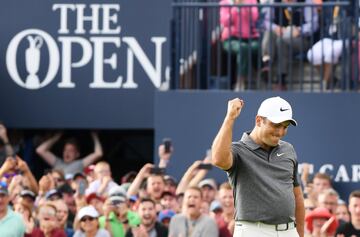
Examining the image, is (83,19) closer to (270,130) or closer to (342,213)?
(342,213)

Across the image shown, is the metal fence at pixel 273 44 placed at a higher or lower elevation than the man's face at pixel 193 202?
higher

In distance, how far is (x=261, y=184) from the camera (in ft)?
31.6

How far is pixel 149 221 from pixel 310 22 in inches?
150

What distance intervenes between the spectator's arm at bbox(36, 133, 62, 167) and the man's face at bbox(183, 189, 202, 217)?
4420mm

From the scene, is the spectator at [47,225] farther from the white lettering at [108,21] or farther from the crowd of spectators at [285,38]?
the white lettering at [108,21]

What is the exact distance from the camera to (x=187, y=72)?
55.3 feet

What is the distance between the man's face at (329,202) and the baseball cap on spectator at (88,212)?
2.15 m

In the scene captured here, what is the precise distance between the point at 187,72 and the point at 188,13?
27.6 inches

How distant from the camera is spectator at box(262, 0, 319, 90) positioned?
1620 cm

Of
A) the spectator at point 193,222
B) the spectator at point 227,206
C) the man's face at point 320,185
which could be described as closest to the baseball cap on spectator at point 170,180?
the spectator at point 227,206

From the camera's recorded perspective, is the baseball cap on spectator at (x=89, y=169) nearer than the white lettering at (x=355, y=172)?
No

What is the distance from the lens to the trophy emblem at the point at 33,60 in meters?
17.6

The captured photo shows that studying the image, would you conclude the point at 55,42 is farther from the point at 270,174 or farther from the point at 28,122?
the point at 270,174

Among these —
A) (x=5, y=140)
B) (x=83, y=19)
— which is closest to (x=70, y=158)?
(x=5, y=140)
